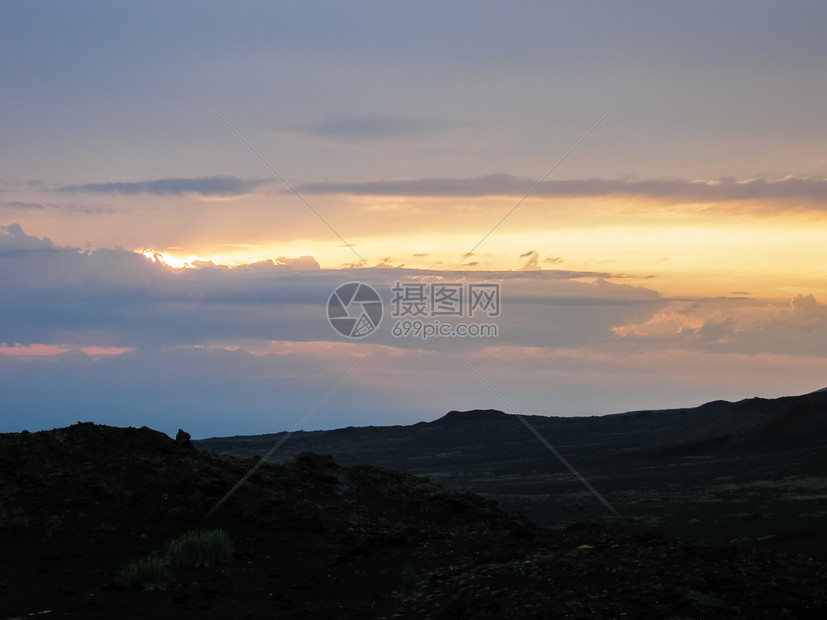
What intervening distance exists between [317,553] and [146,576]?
4034mm

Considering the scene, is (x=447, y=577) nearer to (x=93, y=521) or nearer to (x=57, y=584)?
(x=57, y=584)

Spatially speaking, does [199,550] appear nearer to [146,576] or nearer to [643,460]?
[146,576]

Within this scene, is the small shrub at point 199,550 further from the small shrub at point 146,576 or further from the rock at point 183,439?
the rock at point 183,439

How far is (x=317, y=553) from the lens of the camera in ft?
60.7

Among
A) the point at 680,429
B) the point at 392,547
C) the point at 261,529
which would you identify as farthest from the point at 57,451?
the point at 680,429

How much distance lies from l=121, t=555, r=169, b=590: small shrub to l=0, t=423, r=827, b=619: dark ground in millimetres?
209

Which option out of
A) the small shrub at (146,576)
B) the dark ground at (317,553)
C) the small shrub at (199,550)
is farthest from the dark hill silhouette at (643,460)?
the small shrub at (146,576)

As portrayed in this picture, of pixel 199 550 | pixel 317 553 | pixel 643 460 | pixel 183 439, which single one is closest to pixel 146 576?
pixel 199 550

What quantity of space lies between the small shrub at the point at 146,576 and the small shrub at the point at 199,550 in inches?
49.5

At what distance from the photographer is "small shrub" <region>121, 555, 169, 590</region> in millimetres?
15516

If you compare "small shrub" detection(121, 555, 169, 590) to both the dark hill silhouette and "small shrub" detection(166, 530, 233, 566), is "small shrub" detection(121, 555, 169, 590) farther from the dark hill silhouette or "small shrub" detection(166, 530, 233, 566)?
the dark hill silhouette

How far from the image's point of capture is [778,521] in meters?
32.2

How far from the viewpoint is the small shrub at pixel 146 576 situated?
15.5 meters

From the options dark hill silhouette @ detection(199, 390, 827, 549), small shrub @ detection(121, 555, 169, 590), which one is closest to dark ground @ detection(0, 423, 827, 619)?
small shrub @ detection(121, 555, 169, 590)
